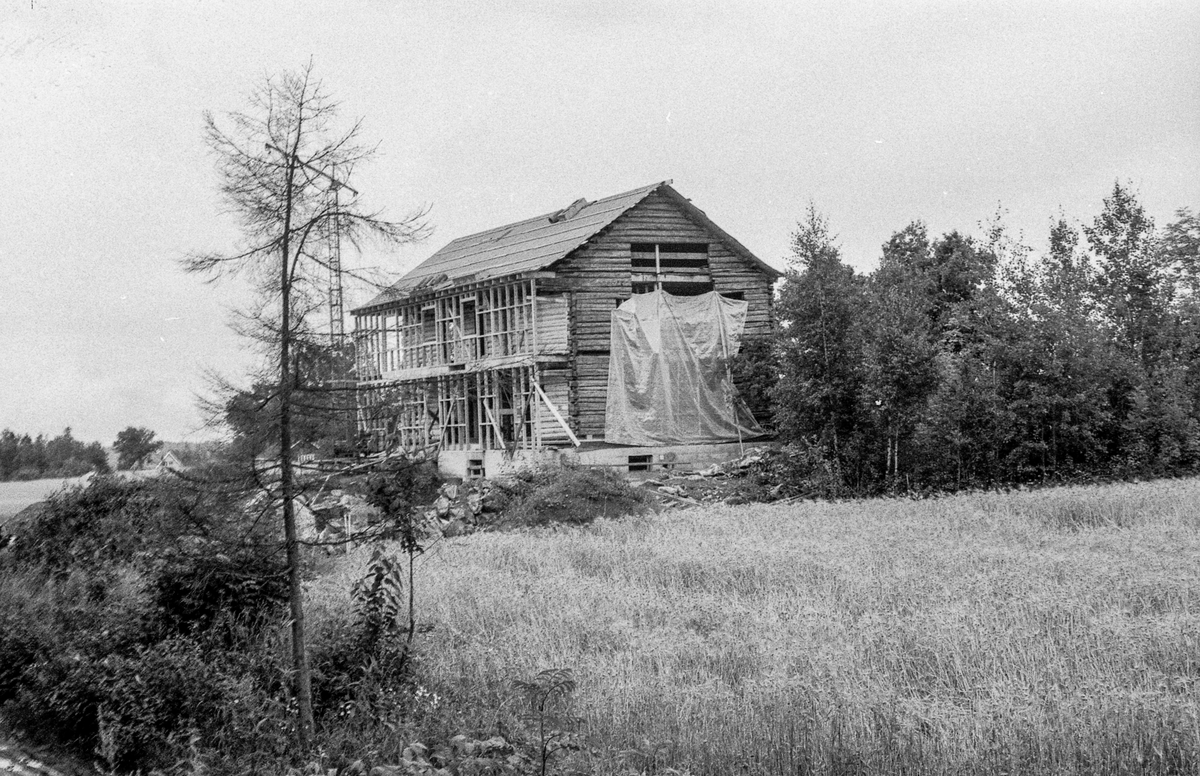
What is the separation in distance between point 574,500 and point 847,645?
1457cm

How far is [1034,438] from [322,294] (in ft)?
77.1

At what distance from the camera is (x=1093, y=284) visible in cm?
3603

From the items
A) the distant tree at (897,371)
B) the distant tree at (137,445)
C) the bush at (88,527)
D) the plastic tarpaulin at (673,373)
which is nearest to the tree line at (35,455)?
the bush at (88,527)

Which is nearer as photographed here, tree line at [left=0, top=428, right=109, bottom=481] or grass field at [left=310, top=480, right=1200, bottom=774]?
grass field at [left=310, top=480, right=1200, bottom=774]

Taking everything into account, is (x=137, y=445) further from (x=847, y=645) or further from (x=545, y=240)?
(x=545, y=240)

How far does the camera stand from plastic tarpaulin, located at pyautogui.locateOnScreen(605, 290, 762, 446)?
30.9 metres

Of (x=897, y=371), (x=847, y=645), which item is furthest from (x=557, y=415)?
(x=847, y=645)

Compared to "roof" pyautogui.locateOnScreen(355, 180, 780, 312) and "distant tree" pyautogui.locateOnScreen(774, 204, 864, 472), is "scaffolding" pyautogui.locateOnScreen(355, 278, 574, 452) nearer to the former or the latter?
"roof" pyautogui.locateOnScreen(355, 180, 780, 312)

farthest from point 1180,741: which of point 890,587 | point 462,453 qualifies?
point 462,453

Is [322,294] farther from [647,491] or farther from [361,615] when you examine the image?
[647,491]

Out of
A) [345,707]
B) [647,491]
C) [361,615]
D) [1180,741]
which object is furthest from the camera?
[647,491]

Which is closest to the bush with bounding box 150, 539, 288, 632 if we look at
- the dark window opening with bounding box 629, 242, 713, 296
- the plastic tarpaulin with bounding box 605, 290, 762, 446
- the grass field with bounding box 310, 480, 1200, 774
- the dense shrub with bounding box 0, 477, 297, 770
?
the dense shrub with bounding box 0, 477, 297, 770

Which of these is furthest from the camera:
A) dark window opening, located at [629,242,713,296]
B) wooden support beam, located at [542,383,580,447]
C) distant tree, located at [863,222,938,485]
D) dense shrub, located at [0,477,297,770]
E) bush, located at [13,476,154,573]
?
dark window opening, located at [629,242,713,296]

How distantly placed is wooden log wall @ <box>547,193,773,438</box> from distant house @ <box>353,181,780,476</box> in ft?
0.13
